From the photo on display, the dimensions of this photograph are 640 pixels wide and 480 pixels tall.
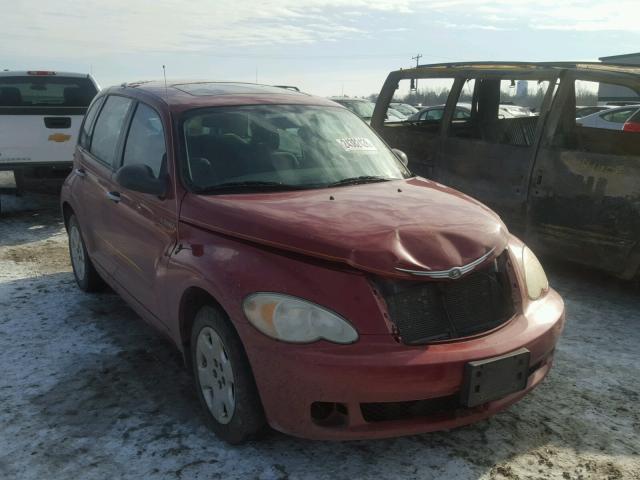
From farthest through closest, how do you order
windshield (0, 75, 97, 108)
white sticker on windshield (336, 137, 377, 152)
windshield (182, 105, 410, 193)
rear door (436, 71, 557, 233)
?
1. windshield (0, 75, 97, 108)
2. rear door (436, 71, 557, 233)
3. white sticker on windshield (336, 137, 377, 152)
4. windshield (182, 105, 410, 193)

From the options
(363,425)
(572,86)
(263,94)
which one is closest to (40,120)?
(263,94)

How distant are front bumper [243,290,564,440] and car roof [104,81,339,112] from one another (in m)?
1.77

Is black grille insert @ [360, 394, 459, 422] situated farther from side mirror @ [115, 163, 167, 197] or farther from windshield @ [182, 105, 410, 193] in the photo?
side mirror @ [115, 163, 167, 197]

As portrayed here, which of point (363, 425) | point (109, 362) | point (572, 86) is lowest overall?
point (109, 362)

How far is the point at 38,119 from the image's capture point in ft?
26.1

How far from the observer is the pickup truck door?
4848 mm

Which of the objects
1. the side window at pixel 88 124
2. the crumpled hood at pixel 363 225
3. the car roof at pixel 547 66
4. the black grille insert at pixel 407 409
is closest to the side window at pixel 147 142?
the crumpled hood at pixel 363 225

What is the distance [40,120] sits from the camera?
7.98m

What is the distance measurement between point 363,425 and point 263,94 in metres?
2.40

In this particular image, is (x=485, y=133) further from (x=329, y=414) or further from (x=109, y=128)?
(x=329, y=414)

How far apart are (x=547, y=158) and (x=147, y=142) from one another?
11.0ft

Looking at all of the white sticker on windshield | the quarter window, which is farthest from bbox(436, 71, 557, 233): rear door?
the quarter window

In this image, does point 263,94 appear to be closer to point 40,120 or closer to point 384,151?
point 384,151

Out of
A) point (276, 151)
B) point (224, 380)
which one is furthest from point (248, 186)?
point (224, 380)
